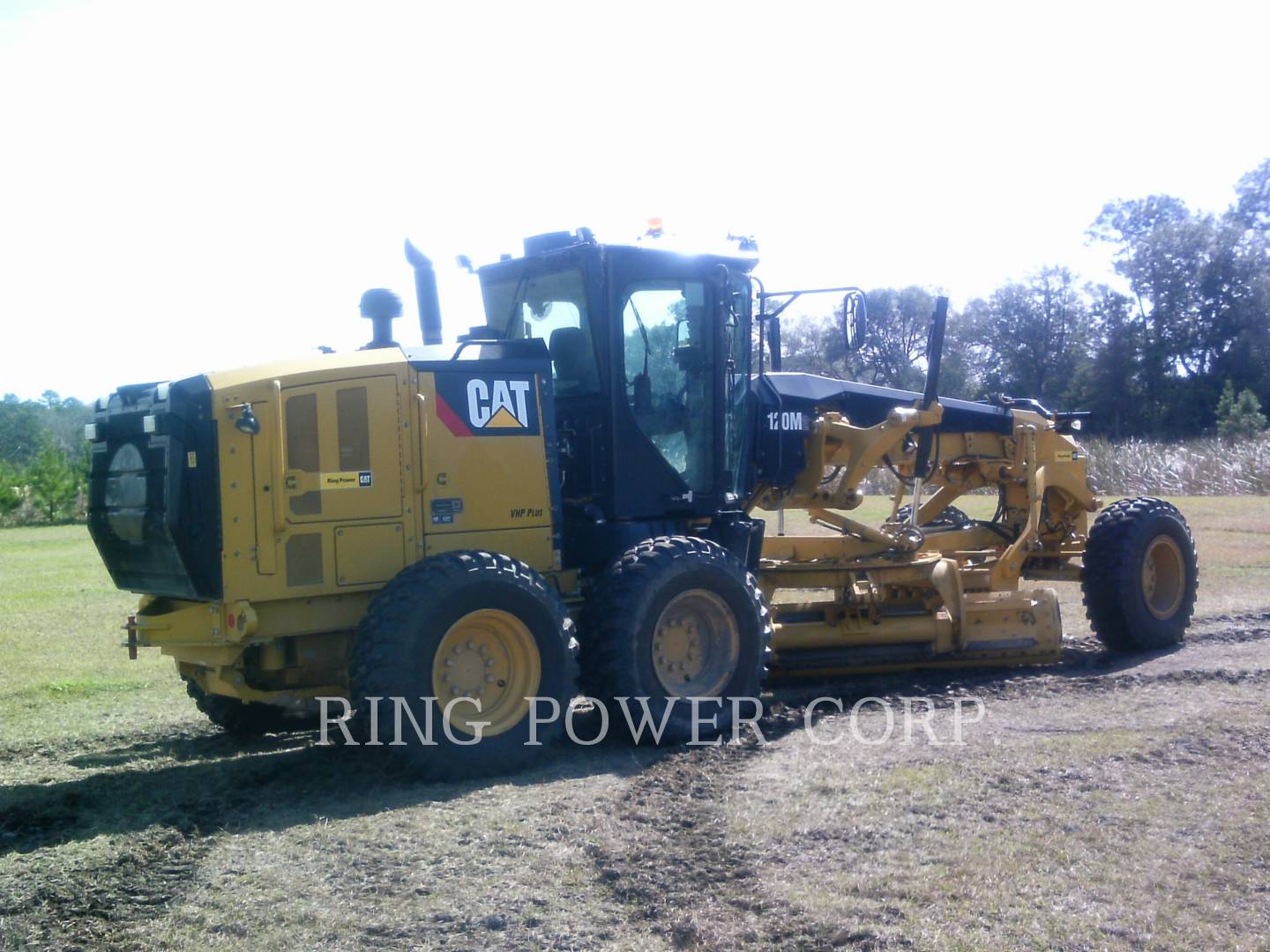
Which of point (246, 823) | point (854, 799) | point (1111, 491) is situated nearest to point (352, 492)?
point (246, 823)

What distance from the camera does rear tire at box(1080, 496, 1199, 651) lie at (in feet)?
33.5

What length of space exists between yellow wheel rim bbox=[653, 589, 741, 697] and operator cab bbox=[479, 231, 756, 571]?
2.31 ft

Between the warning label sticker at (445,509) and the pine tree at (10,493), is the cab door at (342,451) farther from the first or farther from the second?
the pine tree at (10,493)

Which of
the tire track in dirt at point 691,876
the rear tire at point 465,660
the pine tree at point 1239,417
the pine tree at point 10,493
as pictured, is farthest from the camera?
the pine tree at point 10,493

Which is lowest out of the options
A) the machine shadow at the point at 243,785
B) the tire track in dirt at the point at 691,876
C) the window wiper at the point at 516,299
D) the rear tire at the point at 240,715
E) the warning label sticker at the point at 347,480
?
the tire track in dirt at the point at 691,876

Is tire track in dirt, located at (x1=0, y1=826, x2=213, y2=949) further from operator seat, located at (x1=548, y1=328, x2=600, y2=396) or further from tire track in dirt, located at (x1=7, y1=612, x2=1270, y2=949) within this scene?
operator seat, located at (x1=548, y1=328, x2=600, y2=396)

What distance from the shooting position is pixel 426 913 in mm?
4652

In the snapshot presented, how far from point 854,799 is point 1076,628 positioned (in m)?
6.42

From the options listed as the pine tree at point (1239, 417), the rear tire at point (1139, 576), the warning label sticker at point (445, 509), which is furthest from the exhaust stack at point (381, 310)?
the pine tree at point (1239, 417)

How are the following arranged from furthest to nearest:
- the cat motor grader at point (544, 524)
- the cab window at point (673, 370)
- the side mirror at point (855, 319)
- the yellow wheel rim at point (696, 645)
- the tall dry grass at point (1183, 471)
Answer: the tall dry grass at point (1183, 471)
the side mirror at point (855, 319)
the cab window at point (673, 370)
the yellow wheel rim at point (696, 645)
the cat motor grader at point (544, 524)

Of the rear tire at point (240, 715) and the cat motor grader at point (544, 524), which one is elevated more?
the cat motor grader at point (544, 524)

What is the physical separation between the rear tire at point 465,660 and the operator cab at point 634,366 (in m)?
1.29

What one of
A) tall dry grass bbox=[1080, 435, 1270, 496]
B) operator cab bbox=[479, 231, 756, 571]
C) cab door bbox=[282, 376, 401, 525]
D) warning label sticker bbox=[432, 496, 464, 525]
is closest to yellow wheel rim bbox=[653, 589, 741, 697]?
operator cab bbox=[479, 231, 756, 571]

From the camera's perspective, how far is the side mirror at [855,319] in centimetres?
858
